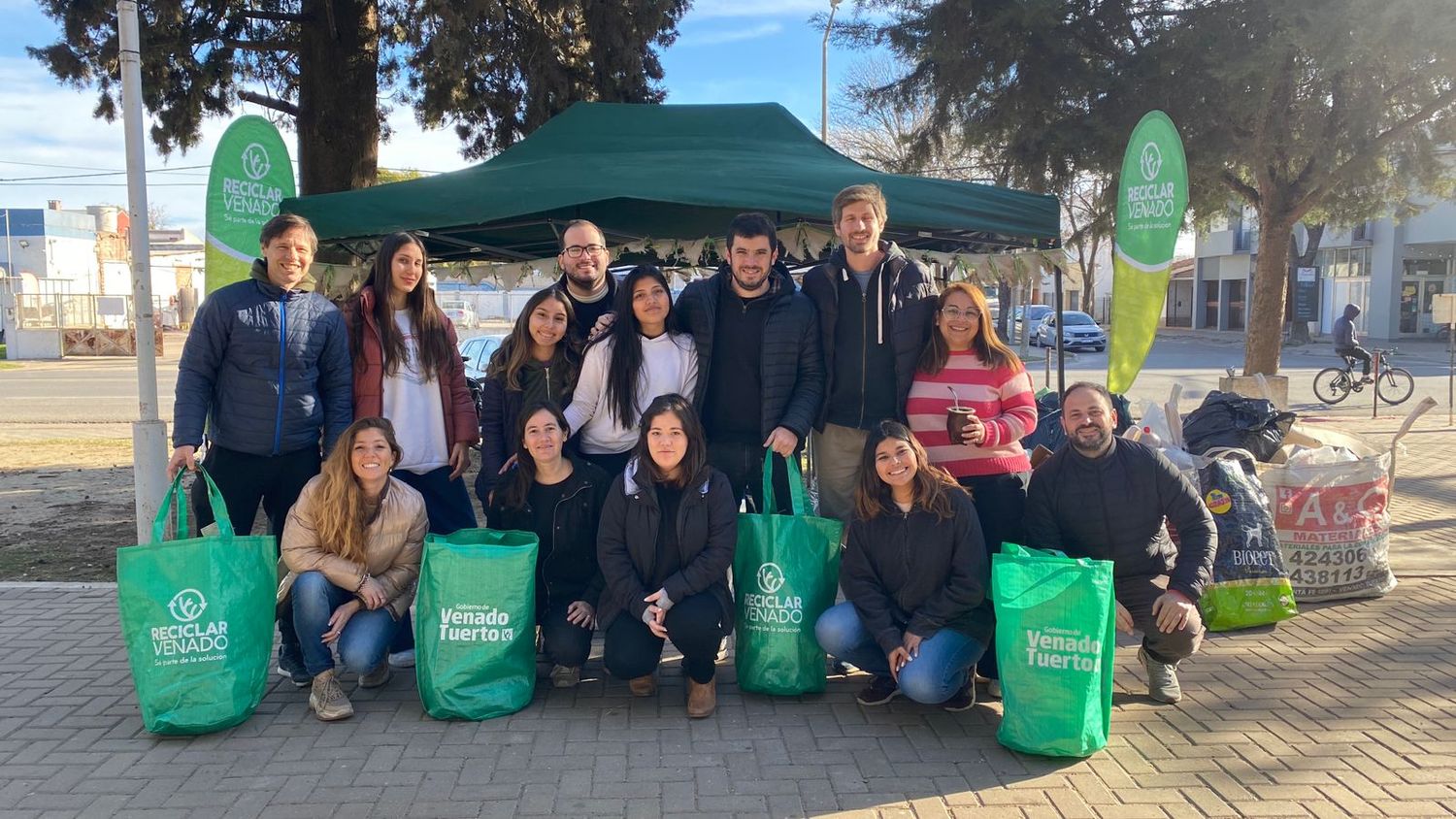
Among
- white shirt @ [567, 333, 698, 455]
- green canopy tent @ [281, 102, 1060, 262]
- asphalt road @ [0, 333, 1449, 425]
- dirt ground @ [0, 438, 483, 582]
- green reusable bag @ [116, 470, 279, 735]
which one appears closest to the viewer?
green reusable bag @ [116, 470, 279, 735]

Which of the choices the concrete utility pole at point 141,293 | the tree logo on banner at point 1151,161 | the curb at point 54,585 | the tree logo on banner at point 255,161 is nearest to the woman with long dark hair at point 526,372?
the concrete utility pole at point 141,293

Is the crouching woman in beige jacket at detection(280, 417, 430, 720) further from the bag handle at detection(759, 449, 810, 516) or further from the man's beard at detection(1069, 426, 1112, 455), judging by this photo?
the man's beard at detection(1069, 426, 1112, 455)

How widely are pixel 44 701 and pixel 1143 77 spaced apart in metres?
9.30

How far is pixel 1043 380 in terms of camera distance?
17734 mm

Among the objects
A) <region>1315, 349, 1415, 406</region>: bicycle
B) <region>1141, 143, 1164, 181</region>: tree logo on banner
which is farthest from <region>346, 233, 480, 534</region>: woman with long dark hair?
<region>1315, 349, 1415, 406</region>: bicycle

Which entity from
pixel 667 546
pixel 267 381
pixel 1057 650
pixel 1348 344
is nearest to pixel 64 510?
pixel 267 381

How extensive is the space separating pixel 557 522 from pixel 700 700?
34.0 inches

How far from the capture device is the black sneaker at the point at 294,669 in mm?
3844

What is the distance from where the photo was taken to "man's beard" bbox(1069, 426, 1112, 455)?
3559mm

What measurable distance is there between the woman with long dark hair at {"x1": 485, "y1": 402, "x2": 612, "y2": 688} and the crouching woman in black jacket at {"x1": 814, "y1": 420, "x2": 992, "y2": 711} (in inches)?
36.8

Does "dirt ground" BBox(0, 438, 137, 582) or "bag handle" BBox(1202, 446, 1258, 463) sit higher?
Result: "bag handle" BBox(1202, 446, 1258, 463)

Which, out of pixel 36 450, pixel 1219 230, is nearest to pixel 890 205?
pixel 36 450

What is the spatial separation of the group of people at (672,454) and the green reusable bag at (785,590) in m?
0.08

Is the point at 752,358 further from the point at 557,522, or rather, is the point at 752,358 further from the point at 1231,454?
the point at 1231,454
